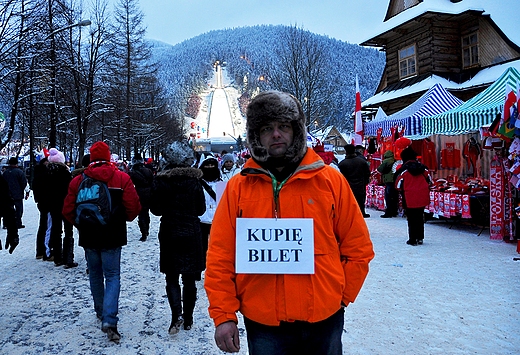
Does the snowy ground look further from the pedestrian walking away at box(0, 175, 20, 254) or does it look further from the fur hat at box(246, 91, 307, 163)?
the fur hat at box(246, 91, 307, 163)

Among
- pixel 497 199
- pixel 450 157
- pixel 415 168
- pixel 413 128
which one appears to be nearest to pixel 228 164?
pixel 415 168

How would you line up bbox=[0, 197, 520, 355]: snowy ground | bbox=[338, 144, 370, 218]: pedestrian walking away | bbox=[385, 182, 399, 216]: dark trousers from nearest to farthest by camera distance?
1. bbox=[0, 197, 520, 355]: snowy ground
2. bbox=[338, 144, 370, 218]: pedestrian walking away
3. bbox=[385, 182, 399, 216]: dark trousers

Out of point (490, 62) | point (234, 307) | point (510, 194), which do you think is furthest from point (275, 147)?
point (490, 62)

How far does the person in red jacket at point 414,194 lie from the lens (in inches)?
352

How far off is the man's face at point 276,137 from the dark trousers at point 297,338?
851mm

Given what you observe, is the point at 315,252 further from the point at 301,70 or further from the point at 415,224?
the point at 301,70

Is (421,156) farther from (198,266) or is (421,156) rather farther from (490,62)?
(198,266)

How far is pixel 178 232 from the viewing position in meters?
4.54

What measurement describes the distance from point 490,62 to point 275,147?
21.1 meters

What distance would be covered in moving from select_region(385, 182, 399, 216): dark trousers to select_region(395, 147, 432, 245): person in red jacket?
4.40 m

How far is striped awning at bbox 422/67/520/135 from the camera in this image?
964 centimetres

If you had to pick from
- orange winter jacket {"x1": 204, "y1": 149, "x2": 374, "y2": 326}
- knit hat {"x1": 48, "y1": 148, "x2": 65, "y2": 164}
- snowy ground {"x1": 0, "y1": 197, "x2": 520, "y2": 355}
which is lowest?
snowy ground {"x1": 0, "y1": 197, "x2": 520, "y2": 355}

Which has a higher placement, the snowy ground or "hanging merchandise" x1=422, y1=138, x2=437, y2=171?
"hanging merchandise" x1=422, y1=138, x2=437, y2=171

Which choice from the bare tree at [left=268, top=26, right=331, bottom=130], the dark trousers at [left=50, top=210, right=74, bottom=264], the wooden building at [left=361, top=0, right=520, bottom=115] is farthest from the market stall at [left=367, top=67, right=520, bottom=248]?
the bare tree at [left=268, top=26, right=331, bottom=130]
